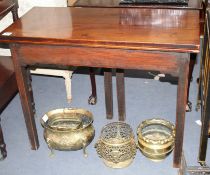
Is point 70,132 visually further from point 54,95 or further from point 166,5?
point 166,5

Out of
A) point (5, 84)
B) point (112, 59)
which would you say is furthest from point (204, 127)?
point (5, 84)

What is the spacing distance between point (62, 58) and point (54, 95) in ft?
3.54

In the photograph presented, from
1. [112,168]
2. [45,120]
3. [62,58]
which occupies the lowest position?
[112,168]

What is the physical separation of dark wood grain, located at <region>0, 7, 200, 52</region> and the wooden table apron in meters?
0.05

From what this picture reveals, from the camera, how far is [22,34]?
72.7 inches

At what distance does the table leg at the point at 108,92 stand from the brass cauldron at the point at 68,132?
22cm

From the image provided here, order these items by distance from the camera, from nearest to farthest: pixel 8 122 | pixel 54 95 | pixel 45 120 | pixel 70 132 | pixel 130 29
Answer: pixel 130 29 < pixel 70 132 < pixel 45 120 < pixel 8 122 < pixel 54 95

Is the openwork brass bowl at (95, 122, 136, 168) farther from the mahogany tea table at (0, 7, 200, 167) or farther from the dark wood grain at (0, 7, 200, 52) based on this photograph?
the dark wood grain at (0, 7, 200, 52)

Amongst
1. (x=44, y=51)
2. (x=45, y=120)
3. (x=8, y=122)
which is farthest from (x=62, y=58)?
(x=8, y=122)

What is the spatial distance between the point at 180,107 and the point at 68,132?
689mm

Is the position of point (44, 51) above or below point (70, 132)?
above

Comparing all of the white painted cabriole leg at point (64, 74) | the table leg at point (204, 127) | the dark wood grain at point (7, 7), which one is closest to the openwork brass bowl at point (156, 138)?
the table leg at point (204, 127)

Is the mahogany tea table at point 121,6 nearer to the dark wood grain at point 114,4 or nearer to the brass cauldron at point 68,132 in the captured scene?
the dark wood grain at point 114,4

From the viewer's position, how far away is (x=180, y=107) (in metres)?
1.82
